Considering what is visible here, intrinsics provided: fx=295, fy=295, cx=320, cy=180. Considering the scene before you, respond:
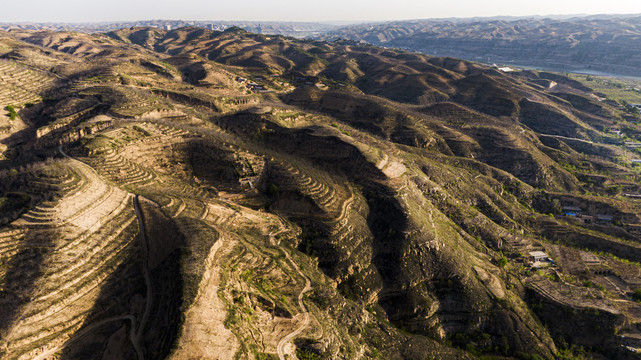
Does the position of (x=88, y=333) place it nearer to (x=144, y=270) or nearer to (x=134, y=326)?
(x=134, y=326)

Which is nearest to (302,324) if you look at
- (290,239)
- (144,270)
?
(290,239)

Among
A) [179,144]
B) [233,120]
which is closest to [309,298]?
[179,144]

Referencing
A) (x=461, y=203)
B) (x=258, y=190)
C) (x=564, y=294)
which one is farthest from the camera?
(x=461, y=203)

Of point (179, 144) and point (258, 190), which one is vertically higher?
point (179, 144)

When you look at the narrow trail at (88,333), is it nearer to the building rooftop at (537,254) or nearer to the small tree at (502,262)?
the small tree at (502,262)

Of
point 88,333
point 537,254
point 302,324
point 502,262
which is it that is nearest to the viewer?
point 88,333

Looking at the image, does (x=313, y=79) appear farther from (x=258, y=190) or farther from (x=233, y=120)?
(x=258, y=190)

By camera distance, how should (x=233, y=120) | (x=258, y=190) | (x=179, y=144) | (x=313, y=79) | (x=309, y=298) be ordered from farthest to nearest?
(x=313, y=79) < (x=233, y=120) < (x=179, y=144) < (x=258, y=190) < (x=309, y=298)

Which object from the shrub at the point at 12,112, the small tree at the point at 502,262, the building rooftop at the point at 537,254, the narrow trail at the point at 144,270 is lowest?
the building rooftop at the point at 537,254

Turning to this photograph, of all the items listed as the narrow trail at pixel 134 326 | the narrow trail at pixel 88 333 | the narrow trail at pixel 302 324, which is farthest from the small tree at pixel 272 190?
the narrow trail at pixel 88 333
